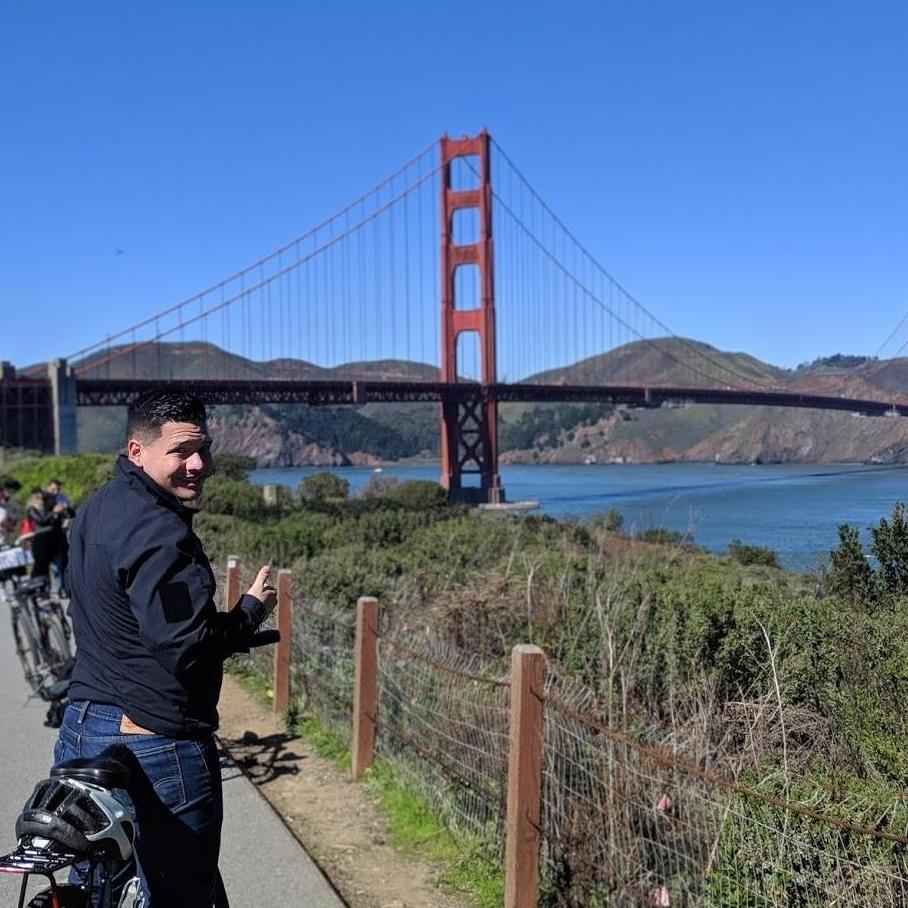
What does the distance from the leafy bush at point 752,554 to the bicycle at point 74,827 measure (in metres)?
8.81

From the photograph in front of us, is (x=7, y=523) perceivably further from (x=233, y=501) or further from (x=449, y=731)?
(x=449, y=731)

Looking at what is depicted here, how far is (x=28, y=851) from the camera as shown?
2.38 metres

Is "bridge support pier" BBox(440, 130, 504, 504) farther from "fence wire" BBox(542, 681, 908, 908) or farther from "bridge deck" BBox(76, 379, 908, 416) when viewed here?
"fence wire" BBox(542, 681, 908, 908)

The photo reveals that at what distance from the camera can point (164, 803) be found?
2643mm

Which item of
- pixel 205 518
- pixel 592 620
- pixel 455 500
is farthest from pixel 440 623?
pixel 455 500

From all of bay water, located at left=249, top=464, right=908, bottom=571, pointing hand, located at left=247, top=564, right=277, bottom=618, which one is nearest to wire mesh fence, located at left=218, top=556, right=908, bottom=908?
pointing hand, located at left=247, top=564, right=277, bottom=618

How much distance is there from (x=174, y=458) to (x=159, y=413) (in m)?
0.12

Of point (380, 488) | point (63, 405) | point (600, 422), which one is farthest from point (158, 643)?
point (600, 422)

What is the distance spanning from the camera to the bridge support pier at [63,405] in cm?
3988

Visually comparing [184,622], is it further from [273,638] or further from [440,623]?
[440,623]

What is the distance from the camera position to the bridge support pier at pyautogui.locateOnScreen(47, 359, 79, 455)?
39875 millimetres

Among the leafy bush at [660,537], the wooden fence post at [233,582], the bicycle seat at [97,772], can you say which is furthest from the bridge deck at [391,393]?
the bicycle seat at [97,772]

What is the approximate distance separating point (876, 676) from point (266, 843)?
2.62 meters

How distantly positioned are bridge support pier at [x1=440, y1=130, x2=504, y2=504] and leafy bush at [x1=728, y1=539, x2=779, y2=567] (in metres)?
33.4
